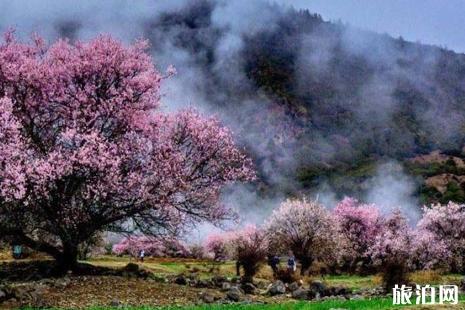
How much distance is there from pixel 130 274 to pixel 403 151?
167m

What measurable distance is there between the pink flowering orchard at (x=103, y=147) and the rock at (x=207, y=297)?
4.70 meters

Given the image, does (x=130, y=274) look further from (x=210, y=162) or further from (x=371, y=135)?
(x=371, y=135)

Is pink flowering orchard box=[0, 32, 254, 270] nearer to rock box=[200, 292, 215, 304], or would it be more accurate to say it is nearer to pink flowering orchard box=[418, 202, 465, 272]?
rock box=[200, 292, 215, 304]

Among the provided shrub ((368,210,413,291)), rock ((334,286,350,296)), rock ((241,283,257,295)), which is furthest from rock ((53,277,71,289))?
shrub ((368,210,413,291))

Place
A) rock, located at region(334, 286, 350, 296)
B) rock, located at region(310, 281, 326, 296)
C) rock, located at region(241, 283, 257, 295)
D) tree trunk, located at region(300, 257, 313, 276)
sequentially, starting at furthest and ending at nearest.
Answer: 1. tree trunk, located at region(300, 257, 313, 276)
2. rock, located at region(334, 286, 350, 296)
3. rock, located at region(310, 281, 326, 296)
4. rock, located at region(241, 283, 257, 295)

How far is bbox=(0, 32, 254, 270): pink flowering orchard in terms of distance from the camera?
2375cm

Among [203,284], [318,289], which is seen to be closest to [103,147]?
[203,284]

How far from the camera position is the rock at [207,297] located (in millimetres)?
20141

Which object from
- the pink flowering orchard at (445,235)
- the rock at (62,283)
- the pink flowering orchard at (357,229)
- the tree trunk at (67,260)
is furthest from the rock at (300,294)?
the pink flowering orchard at (357,229)

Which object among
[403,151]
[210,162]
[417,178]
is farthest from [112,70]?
[403,151]

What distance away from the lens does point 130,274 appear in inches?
1025

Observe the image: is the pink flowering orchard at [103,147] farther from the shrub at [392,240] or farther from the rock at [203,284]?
the shrub at [392,240]

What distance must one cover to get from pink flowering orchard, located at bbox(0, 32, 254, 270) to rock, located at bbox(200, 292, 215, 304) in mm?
4701

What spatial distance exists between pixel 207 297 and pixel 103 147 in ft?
22.8
